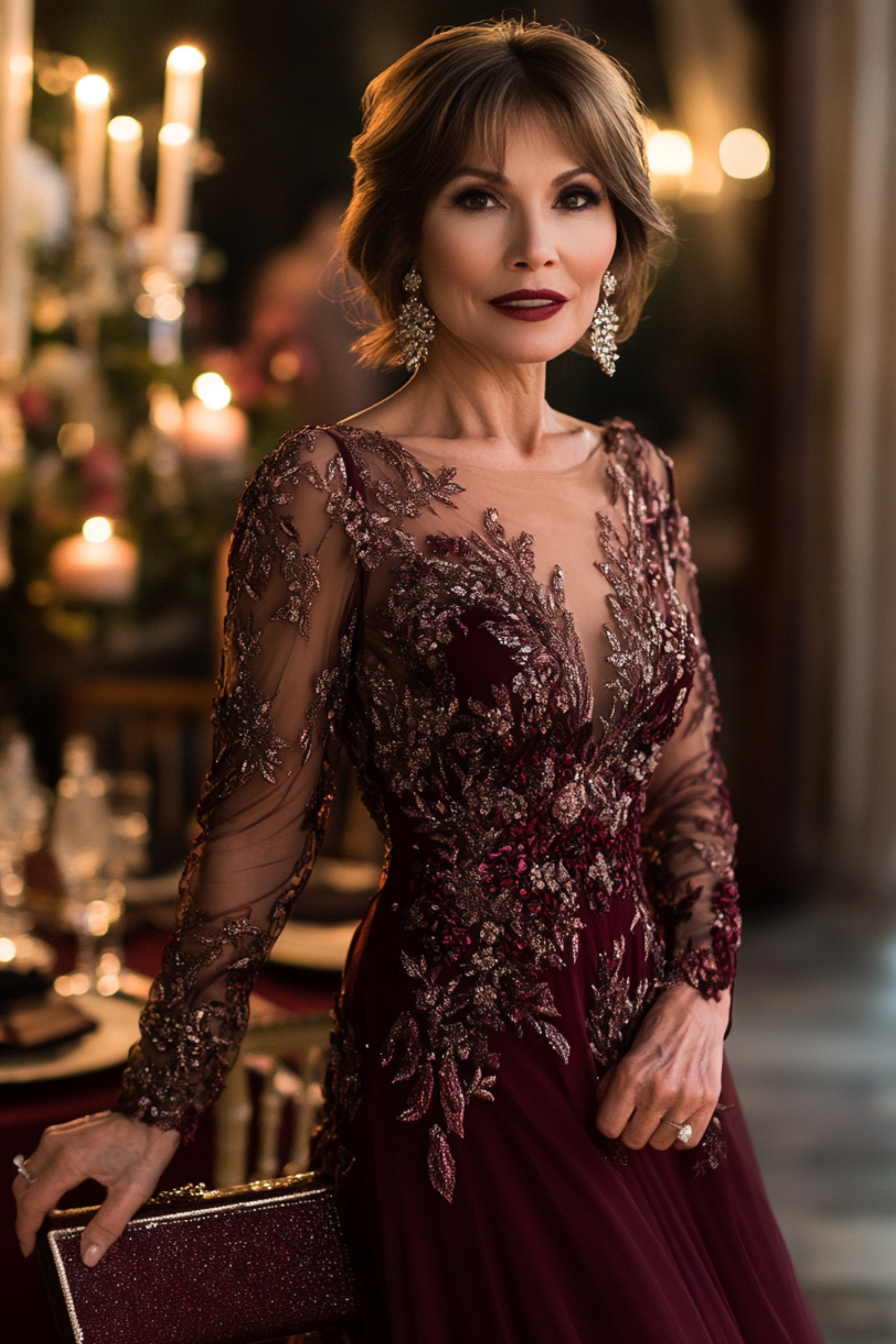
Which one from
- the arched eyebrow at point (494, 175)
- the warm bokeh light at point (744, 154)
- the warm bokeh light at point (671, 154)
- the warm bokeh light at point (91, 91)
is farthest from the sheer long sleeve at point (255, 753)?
the warm bokeh light at point (744, 154)

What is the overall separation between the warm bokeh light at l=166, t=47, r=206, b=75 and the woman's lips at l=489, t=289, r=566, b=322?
216 centimetres

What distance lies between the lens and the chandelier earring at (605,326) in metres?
1.68

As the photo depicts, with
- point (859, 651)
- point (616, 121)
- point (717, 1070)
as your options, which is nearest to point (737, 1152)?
point (717, 1070)

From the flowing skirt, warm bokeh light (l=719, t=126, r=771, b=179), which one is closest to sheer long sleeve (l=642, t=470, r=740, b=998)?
the flowing skirt

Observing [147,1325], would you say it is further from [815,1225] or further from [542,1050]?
[815,1225]

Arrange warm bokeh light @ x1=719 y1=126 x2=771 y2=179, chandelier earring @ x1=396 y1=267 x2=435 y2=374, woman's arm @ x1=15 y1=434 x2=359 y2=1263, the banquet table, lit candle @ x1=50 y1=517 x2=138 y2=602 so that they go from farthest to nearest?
warm bokeh light @ x1=719 y1=126 x2=771 y2=179 < lit candle @ x1=50 y1=517 x2=138 y2=602 < the banquet table < chandelier earring @ x1=396 y1=267 x2=435 y2=374 < woman's arm @ x1=15 y1=434 x2=359 y2=1263

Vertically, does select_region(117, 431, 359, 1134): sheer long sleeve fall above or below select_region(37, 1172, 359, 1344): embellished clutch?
above

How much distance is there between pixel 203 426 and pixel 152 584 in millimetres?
583

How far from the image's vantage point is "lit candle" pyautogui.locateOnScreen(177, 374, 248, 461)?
3.68 meters

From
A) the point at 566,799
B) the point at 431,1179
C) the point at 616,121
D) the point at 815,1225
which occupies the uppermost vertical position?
the point at 616,121

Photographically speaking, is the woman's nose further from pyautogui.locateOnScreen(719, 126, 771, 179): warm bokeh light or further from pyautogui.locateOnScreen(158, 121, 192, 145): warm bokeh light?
pyautogui.locateOnScreen(719, 126, 771, 179): warm bokeh light

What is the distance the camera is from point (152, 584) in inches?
160

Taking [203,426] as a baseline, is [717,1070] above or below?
below

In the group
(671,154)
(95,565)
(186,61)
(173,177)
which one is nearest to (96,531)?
(95,565)
